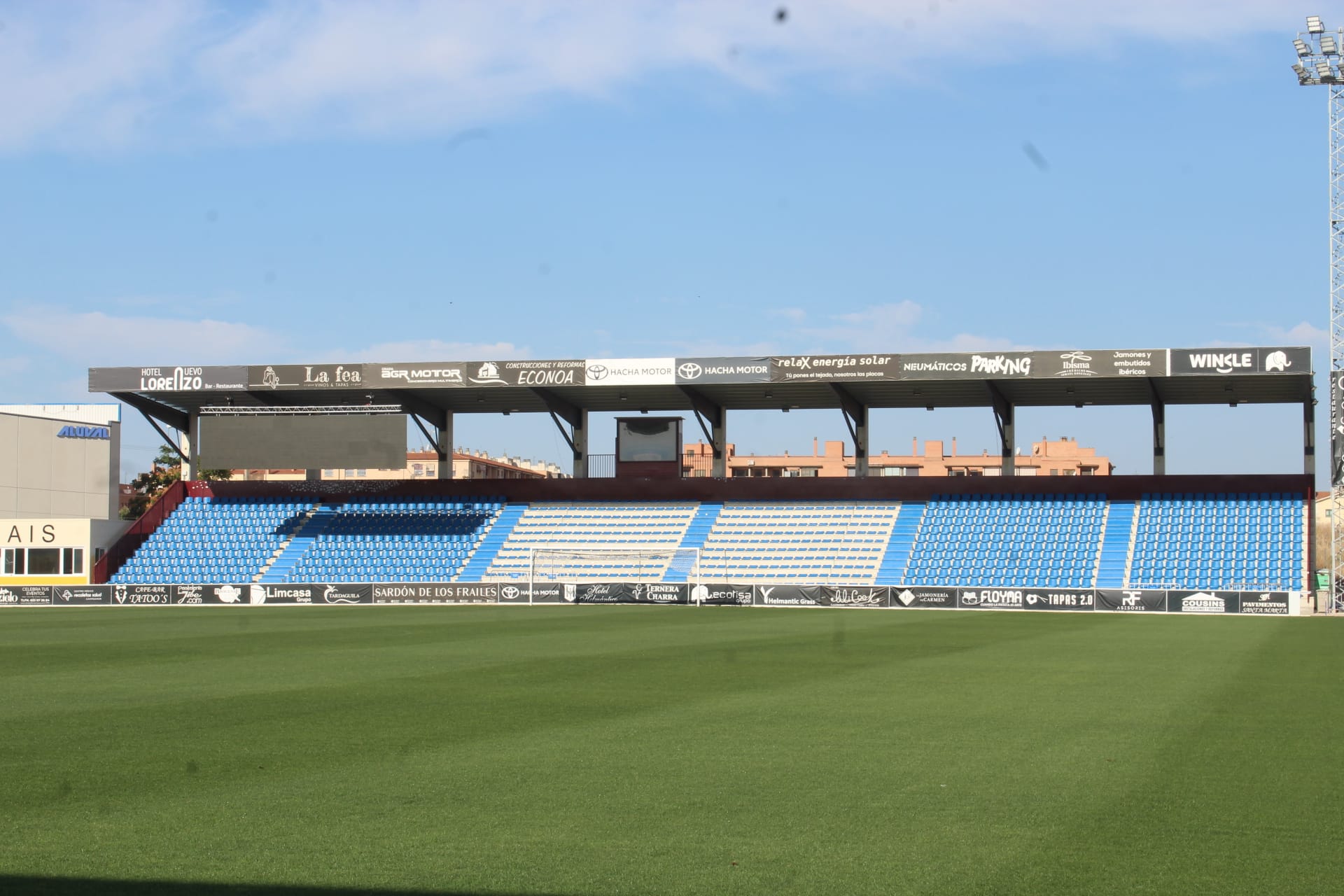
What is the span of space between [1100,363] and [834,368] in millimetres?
10252

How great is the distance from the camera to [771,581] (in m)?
51.1

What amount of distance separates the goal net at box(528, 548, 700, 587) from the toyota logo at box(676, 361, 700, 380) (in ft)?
23.3

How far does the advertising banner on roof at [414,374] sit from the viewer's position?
55.4 m

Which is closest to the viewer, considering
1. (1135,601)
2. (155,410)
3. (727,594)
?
(1135,601)

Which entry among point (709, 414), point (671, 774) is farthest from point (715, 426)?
point (671, 774)

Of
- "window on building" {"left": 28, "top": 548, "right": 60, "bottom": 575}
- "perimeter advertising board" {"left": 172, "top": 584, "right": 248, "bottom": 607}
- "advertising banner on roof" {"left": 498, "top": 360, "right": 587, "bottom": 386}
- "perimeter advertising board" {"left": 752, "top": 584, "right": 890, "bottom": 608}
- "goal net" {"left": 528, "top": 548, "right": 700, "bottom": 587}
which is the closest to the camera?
"perimeter advertising board" {"left": 752, "top": 584, "right": 890, "bottom": 608}

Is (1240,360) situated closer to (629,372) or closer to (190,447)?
(629,372)

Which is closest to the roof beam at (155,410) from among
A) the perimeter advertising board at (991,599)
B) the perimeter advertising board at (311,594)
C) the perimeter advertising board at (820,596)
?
the perimeter advertising board at (311,594)

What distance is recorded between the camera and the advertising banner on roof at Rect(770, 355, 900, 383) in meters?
52.7

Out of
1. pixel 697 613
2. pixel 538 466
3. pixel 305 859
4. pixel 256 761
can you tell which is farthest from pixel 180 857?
pixel 538 466

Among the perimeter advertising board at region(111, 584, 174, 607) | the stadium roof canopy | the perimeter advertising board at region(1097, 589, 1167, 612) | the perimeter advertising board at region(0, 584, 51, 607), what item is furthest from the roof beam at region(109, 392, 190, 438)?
the perimeter advertising board at region(1097, 589, 1167, 612)

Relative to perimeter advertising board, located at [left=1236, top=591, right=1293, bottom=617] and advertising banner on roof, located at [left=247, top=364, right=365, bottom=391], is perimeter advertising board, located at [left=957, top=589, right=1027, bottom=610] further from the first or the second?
advertising banner on roof, located at [left=247, top=364, right=365, bottom=391]

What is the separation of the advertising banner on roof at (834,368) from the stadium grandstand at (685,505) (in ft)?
0.33

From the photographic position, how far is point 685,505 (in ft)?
194
